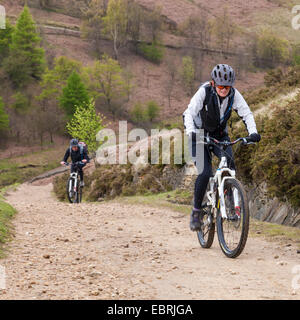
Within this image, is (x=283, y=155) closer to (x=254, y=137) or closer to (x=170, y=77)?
(x=254, y=137)

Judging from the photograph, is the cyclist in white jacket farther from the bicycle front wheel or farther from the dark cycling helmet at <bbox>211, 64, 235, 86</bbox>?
the bicycle front wheel

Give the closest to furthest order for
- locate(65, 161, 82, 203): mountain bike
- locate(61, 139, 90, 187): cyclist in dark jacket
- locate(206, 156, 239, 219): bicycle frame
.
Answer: locate(206, 156, 239, 219): bicycle frame
locate(61, 139, 90, 187): cyclist in dark jacket
locate(65, 161, 82, 203): mountain bike

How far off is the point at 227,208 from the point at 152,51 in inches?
3439

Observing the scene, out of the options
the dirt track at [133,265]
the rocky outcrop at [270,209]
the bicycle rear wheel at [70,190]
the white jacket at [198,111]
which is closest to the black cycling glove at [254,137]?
the white jacket at [198,111]

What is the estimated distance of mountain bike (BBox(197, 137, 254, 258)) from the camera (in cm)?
557

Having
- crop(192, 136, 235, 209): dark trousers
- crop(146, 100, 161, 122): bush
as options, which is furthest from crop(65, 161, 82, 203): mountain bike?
crop(146, 100, 161, 122): bush

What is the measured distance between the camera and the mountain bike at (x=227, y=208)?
18.3 feet

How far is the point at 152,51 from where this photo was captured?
296 feet

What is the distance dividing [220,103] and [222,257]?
6.89 ft

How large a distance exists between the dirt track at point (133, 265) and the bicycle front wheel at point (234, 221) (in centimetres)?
19

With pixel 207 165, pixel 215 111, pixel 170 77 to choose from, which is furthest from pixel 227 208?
pixel 170 77

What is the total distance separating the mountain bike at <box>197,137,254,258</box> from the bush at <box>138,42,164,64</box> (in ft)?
283

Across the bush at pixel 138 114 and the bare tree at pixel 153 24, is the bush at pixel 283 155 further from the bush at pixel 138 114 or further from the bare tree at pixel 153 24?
the bare tree at pixel 153 24
